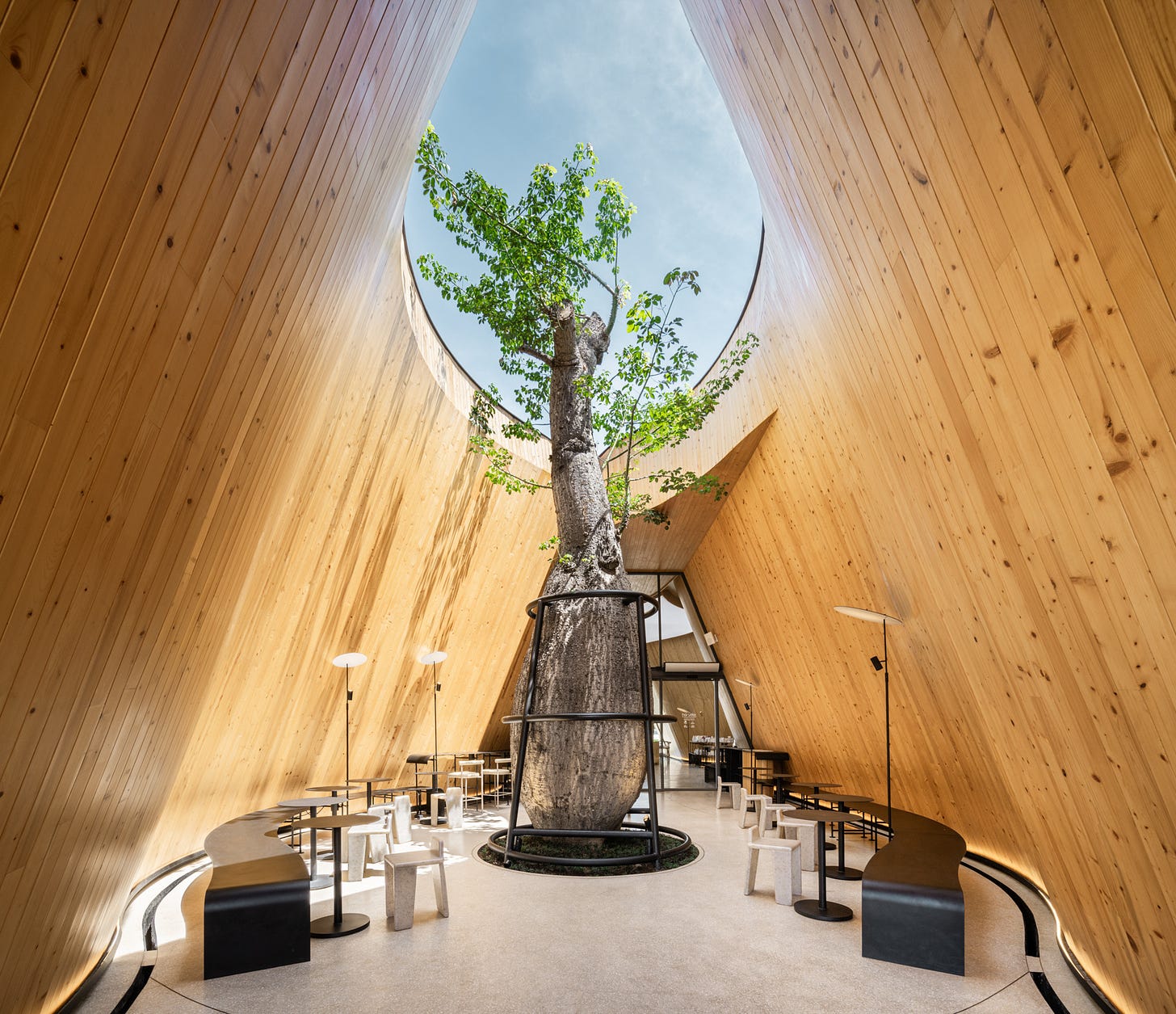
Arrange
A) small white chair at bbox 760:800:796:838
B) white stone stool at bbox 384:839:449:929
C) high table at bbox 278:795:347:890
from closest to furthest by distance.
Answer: white stone stool at bbox 384:839:449:929 → high table at bbox 278:795:347:890 → small white chair at bbox 760:800:796:838

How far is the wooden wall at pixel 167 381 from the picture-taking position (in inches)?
61.7

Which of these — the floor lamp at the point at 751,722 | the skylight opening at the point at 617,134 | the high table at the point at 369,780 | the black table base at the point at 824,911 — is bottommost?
the black table base at the point at 824,911

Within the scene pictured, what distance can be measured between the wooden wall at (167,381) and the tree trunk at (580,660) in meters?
2.14

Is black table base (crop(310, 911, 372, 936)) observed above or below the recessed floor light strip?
below

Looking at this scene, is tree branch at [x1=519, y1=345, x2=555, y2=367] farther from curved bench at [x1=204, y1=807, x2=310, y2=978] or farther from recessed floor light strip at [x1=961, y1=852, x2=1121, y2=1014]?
recessed floor light strip at [x1=961, y1=852, x2=1121, y2=1014]

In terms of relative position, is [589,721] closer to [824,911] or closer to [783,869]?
[783,869]

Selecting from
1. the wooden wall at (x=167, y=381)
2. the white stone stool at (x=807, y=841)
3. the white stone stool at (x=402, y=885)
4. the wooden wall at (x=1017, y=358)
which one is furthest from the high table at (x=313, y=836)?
the wooden wall at (x=1017, y=358)

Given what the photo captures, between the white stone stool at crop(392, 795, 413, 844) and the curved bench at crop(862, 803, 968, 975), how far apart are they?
481 centimetres

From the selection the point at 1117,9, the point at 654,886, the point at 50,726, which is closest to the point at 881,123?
the point at 1117,9

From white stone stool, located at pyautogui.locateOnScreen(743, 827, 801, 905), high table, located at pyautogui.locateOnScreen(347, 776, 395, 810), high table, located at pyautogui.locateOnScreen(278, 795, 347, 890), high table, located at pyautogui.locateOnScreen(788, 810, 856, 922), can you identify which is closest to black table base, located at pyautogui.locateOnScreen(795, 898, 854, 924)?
high table, located at pyautogui.locateOnScreen(788, 810, 856, 922)

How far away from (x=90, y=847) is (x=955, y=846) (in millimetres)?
5096

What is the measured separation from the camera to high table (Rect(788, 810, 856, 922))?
15.6ft

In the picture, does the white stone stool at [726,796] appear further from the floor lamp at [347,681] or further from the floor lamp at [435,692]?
the floor lamp at [347,681]

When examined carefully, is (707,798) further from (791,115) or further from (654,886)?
(791,115)
